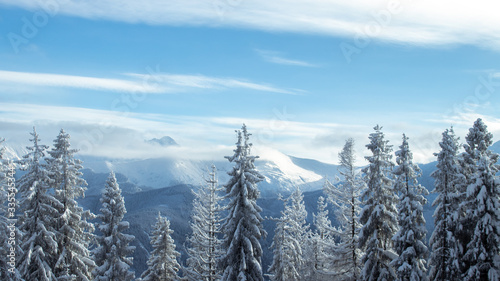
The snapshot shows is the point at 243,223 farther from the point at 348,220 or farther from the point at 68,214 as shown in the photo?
the point at 68,214

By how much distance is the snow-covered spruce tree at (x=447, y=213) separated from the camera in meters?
28.4

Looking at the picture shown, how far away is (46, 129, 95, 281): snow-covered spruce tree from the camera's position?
2933 cm

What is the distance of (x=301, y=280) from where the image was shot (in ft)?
148

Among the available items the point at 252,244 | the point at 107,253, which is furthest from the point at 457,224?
the point at 107,253

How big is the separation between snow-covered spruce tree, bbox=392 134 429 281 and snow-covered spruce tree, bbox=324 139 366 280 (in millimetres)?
2834

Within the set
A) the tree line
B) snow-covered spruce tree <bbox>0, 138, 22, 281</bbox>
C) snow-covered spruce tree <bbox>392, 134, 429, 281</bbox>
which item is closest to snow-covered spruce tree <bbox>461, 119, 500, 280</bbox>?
the tree line

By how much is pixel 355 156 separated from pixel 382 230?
559 centimetres

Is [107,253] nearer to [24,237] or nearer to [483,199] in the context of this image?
[24,237]

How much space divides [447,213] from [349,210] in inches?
276

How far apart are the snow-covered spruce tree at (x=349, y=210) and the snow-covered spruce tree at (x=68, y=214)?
1840 cm

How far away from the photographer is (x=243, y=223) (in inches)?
1096

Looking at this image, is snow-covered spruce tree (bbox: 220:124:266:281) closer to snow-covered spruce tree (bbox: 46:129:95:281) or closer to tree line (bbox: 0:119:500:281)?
tree line (bbox: 0:119:500:281)

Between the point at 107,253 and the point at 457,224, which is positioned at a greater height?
the point at 457,224

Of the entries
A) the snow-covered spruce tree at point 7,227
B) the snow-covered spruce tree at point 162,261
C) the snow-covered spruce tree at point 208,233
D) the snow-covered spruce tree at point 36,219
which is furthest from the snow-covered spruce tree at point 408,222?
the snow-covered spruce tree at point 7,227
